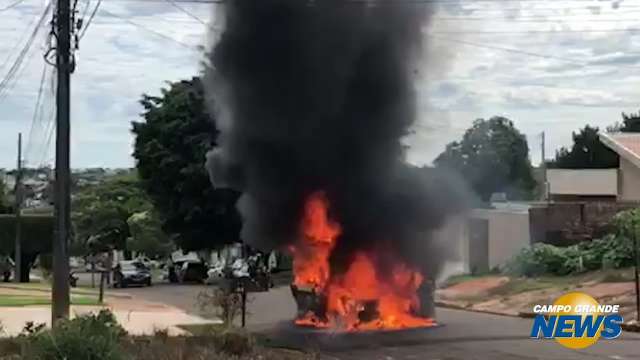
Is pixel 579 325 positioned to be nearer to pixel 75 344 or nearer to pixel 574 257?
pixel 75 344

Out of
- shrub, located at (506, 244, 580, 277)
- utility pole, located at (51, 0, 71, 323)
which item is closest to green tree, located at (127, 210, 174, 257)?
shrub, located at (506, 244, 580, 277)

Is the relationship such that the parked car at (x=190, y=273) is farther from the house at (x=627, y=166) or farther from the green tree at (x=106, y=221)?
the house at (x=627, y=166)

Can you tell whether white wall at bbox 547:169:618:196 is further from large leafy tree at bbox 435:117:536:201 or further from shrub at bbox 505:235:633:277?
shrub at bbox 505:235:633:277

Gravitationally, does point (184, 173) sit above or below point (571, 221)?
above

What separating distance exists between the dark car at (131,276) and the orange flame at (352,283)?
92.7ft

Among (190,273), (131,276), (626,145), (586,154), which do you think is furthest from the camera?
(586,154)

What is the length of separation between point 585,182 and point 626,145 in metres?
5.92

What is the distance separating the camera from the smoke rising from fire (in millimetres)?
20516

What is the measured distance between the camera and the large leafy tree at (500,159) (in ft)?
109

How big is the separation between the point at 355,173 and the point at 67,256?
6.25 m

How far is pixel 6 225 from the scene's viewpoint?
181 ft

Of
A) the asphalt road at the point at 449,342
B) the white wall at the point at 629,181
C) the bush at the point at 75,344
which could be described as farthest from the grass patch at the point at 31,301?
the white wall at the point at 629,181

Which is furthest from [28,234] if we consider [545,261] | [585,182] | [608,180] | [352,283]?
[352,283]

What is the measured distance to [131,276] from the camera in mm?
48312
